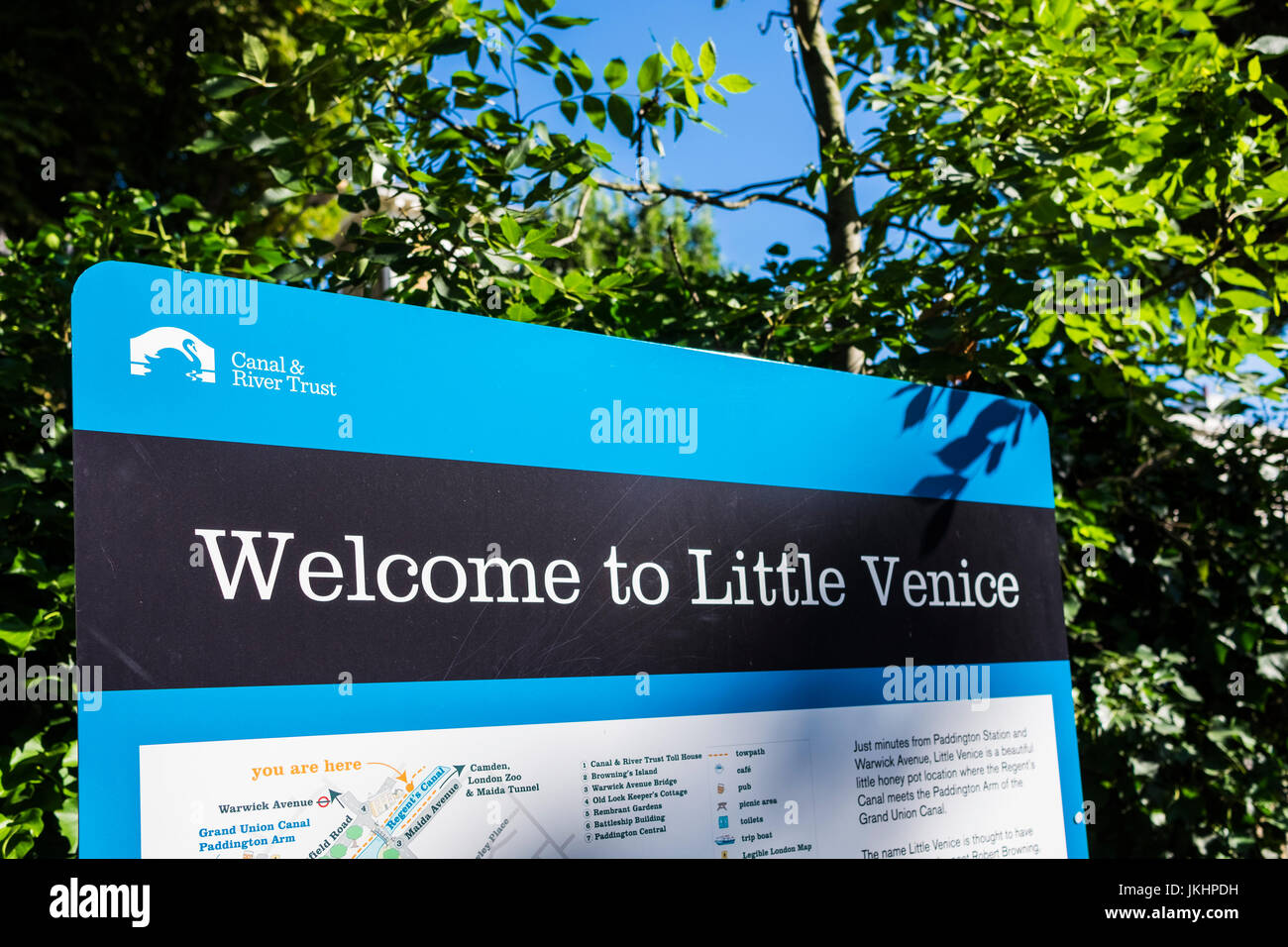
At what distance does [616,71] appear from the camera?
257 centimetres

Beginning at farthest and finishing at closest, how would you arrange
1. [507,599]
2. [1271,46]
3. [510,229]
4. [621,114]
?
[1271,46], [621,114], [510,229], [507,599]

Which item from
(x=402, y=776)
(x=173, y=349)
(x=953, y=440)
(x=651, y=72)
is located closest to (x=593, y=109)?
(x=651, y=72)

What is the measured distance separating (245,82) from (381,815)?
1.85 meters

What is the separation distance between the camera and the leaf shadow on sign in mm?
2381

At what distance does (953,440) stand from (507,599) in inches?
51.9

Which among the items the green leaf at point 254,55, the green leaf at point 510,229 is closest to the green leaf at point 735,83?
the green leaf at point 510,229

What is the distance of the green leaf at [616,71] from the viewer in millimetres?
2564

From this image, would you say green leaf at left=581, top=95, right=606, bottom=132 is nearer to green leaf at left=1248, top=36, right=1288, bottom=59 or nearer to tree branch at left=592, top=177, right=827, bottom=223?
tree branch at left=592, top=177, right=827, bottom=223

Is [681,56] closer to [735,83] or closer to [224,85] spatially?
[735,83]

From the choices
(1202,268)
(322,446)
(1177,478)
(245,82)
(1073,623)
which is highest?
(245,82)

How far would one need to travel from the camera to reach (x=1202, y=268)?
3025 mm

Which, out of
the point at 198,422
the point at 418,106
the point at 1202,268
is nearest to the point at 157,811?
the point at 198,422

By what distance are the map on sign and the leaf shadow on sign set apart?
1cm
